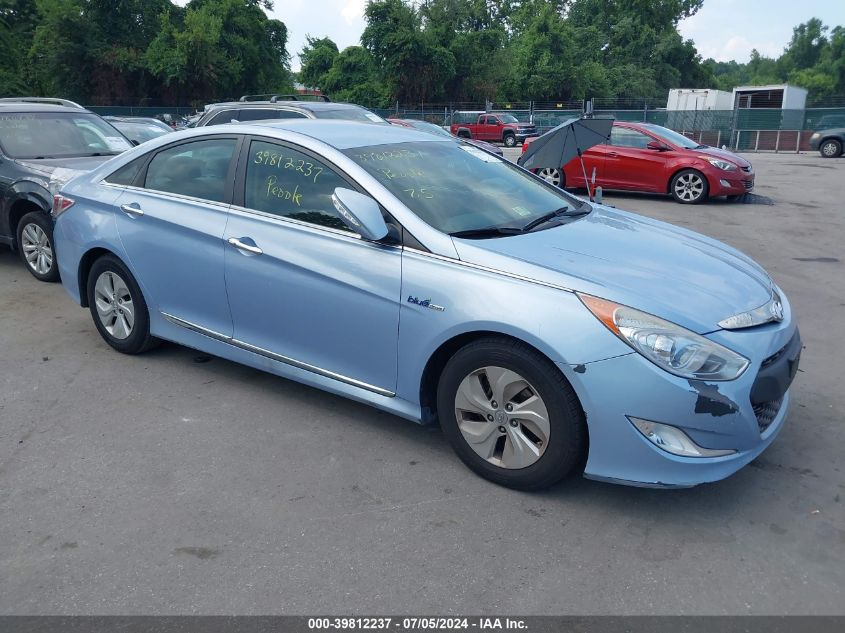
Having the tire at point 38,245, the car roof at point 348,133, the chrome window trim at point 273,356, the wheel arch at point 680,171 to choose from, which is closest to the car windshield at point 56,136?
the tire at point 38,245

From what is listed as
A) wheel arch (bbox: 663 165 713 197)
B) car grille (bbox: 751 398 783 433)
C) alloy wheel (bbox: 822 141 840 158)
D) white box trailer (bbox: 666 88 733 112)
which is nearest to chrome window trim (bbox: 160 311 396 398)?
car grille (bbox: 751 398 783 433)

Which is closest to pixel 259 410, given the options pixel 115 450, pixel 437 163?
pixel 115 450

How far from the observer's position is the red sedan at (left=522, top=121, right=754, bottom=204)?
13.1 metres

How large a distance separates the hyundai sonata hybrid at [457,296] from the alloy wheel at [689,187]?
947cm

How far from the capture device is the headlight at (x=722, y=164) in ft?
42.8

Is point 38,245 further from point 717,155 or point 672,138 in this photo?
point 717,155

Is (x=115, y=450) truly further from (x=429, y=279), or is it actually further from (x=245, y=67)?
(x=245, y=67)

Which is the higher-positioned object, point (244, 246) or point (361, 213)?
point (361, 213)

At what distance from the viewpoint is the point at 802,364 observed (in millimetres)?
5020

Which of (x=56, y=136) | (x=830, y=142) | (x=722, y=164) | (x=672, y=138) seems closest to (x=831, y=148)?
(x=830, y=142)

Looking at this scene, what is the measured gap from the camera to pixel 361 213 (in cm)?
355

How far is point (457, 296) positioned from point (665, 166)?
1123 cm

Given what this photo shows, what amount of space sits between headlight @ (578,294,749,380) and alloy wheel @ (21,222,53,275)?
20.5 feet

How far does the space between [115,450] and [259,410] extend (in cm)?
83
